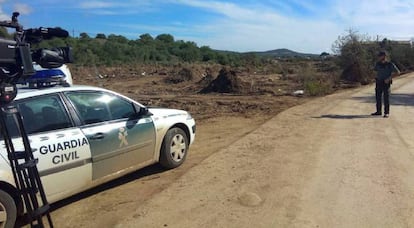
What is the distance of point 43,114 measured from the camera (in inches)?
213

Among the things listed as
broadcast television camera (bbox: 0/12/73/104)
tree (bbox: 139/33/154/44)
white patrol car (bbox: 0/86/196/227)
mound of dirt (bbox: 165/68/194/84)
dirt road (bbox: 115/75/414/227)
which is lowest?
dirt road (bbox: 115/75/414/227)

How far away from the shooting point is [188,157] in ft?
27.2

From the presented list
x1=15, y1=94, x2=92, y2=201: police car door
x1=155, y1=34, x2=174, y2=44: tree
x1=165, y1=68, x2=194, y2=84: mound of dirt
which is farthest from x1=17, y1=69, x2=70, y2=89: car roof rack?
x1=155, y1=34, x2=174, y2=44: tree

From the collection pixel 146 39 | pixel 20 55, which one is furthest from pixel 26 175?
pixel 146 39

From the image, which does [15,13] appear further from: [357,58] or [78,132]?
[357,58]

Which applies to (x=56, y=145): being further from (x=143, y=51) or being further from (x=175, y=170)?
(x=143, y=51)

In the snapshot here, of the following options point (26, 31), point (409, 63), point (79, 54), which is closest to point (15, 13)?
point (26, 31)

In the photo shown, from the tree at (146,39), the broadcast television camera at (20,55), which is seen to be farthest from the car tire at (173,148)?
the tree at (146,39)

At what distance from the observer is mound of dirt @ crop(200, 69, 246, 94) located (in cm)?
2239

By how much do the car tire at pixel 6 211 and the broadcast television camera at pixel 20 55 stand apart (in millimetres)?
2009

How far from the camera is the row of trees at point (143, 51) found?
63906 millimetres

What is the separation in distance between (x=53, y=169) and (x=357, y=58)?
978 inches

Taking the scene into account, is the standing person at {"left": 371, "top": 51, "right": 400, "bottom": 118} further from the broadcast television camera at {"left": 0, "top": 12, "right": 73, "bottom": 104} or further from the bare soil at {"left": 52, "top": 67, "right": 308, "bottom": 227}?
the broadcast television camera at {"left": 0, "top": 12, "right": 73, "bottom": 104}

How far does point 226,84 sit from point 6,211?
60.8 ft
